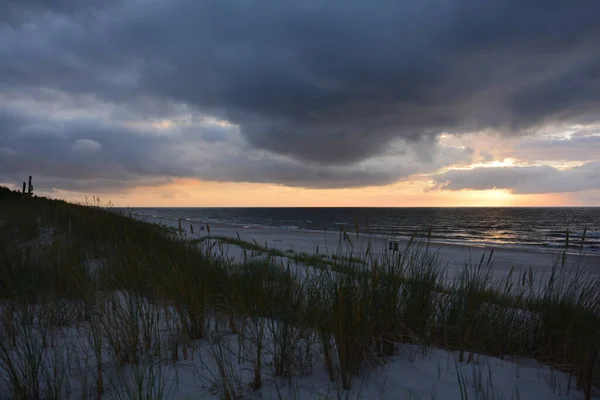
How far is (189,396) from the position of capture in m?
2.12

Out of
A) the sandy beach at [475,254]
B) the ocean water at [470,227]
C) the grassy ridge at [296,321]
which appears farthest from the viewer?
the ocean water at [470,227]

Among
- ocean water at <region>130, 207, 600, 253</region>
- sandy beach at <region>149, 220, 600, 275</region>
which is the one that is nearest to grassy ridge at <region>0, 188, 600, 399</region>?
ocean water at <region>130, 207, 600, 253</region>

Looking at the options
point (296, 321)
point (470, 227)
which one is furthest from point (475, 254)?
point (470, 227)

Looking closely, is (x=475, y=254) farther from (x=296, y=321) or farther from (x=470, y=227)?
(x=470, y=227)

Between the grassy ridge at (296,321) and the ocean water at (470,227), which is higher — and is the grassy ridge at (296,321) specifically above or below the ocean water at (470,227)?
above

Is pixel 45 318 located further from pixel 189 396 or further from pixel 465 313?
pixel 465 313

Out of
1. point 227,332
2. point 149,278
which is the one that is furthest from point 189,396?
point 149,278

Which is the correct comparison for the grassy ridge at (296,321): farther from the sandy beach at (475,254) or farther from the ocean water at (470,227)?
the sandy beach at (475,254)

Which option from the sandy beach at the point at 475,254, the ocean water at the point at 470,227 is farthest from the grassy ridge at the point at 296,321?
the sandy beach at the point at 475,254

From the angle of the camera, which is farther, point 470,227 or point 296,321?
point 470,227

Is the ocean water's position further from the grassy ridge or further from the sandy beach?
the sandy beach

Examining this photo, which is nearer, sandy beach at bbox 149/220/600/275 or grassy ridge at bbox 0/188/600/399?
grassy ridge at bbox 0/188/600/399

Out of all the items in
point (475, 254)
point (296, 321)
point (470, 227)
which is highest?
point (296, 321)

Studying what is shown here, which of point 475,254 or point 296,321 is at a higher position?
point 296,321
